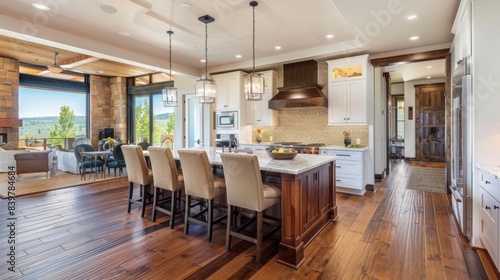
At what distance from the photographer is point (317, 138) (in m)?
5.78

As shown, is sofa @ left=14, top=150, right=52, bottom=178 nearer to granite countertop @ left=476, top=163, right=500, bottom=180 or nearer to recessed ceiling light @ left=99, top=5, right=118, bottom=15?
recessed ceiling light @ left=99, top=5, right=118, bottom=15

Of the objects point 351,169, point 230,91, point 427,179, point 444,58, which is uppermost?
point 444,58

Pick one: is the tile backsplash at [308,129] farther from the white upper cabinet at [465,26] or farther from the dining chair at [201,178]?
the dining chair at [201,178]

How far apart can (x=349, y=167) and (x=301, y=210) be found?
2618 millimetres

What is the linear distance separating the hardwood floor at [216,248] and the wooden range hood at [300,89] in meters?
2.26

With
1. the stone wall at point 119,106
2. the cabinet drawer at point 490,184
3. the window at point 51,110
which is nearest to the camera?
the cabinet drawer at point 490,184

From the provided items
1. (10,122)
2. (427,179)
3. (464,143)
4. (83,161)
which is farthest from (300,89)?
(10,122)

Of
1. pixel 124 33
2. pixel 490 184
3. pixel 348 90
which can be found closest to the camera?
pixel 490 184

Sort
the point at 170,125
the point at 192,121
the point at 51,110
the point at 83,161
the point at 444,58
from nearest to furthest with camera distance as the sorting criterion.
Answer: the point at 444,58, the point at 83,161, the point at 192,121, the point at 51,110, the point at 170,125

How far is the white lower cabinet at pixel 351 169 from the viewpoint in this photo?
4656 mm

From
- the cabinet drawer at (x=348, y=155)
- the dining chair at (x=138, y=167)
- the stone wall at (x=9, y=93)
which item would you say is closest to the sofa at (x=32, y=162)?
the stone wall at (x=9, y=93)

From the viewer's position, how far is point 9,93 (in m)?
7.23

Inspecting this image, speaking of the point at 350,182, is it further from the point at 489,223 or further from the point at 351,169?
the point at 489,223

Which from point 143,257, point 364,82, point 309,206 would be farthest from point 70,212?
point 364,82
